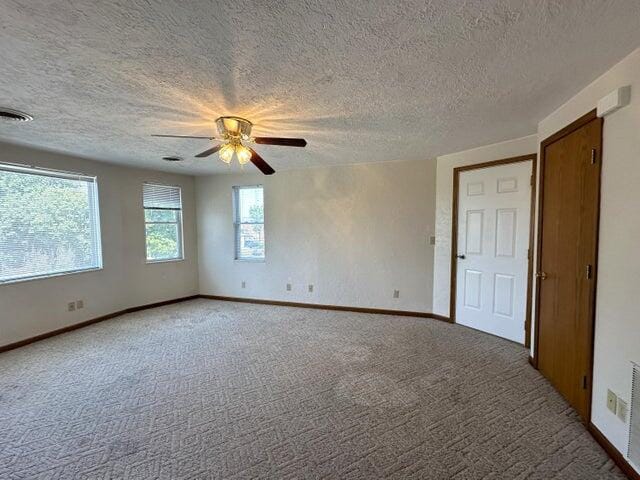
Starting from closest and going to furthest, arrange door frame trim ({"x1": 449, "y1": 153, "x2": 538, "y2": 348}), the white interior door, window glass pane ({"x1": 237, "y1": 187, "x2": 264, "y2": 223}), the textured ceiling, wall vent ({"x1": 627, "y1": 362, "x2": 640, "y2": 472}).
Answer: the textured ceiling < wall vent ({"x1": 627, "y1": 362, "x2": 640, "y2": 472}) < door frame trim ({"x1": 449, "y1": 153, "x2": 538, "y2": 348}) < the white interior door < window glass pane ({"x1": 237, "y1": 187, "x2": 264, "y2": 223})

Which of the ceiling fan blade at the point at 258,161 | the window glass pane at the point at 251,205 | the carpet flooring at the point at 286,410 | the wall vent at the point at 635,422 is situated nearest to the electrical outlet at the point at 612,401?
the wall vent at the point at 635,422

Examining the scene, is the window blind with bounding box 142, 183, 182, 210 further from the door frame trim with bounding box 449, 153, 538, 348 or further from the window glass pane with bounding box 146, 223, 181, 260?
the door frame trim with bounding box 449, 153, 538, 348

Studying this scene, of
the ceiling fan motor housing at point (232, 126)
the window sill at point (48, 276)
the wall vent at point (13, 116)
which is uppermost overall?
the wall vent at point (13, 116)

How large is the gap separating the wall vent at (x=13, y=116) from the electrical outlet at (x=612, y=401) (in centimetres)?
463

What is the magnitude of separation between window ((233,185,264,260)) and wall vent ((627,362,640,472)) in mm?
4678

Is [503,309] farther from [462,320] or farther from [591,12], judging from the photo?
[591,12]

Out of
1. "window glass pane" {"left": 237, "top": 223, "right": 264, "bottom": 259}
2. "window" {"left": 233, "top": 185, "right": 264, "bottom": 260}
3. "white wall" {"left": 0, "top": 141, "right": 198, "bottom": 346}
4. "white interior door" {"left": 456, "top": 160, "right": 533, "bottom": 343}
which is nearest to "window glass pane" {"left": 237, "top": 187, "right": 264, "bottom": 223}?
"window" {"left": 233, "top": 185, "right": 264, "bottom": 260}

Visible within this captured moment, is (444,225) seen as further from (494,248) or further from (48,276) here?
(48,276)

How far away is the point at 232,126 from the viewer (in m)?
2.46

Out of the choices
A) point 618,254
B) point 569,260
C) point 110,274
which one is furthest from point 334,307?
point 618,254

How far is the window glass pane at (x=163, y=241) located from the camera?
16.7 feet

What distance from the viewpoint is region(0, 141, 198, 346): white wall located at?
3504mm

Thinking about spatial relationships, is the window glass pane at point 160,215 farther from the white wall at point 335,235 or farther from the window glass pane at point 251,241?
the window glass pane at point 251,241

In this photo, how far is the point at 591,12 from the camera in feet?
4.42
